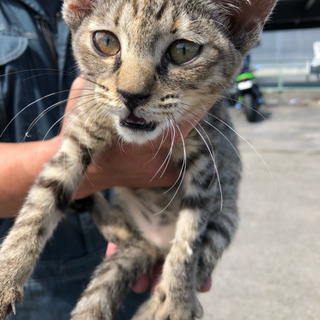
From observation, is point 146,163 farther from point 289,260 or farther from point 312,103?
point 312,103

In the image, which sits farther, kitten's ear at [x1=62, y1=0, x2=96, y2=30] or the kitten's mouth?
kitten's ear at [x1=62, y1=0, x2=96, y2=30]

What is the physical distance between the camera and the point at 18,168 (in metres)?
1.71

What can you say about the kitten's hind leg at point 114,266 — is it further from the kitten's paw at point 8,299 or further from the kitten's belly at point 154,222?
the kitten's paw at point 8,299

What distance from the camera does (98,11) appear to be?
5.55ft

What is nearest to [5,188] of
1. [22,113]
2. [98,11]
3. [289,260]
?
[22,113]

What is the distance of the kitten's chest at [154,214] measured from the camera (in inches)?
82.0

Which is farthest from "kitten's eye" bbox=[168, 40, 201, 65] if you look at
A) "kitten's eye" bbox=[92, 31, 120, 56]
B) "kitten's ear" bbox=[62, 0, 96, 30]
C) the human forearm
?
the human forearm

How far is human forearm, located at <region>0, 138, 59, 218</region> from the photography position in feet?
5.56

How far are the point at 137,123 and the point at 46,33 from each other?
78cm

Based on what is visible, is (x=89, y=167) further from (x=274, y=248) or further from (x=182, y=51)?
(x=274, y=248)

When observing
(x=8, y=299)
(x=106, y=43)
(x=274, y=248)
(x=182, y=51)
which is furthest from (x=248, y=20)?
(x=274, y=248)

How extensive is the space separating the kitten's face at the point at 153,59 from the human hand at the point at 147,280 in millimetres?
765

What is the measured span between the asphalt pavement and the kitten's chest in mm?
538

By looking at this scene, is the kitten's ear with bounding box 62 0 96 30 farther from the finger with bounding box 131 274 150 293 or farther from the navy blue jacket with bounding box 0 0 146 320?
the finger with bounding box 131 274 150 293
